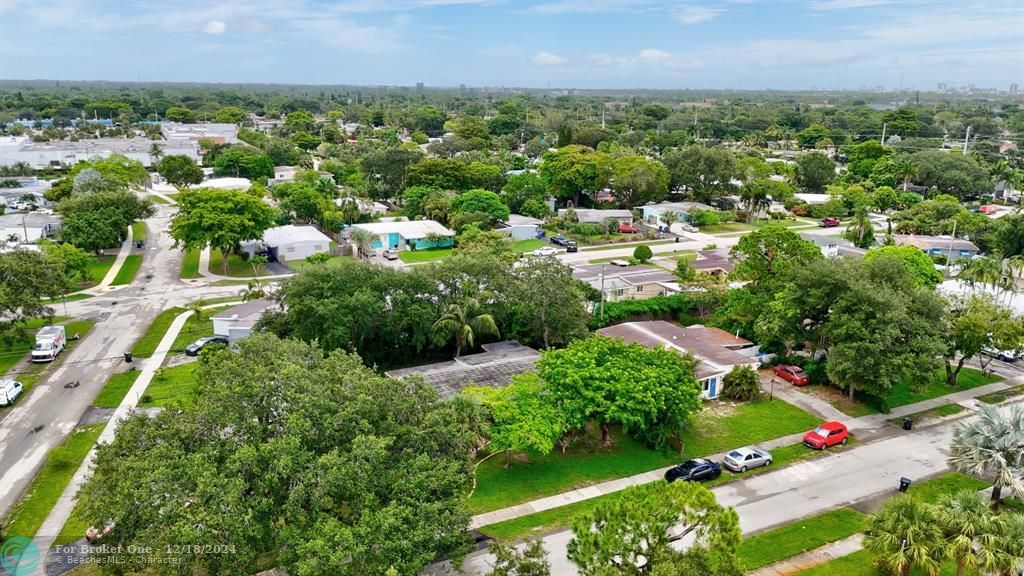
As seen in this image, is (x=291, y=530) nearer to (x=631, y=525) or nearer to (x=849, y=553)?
(x=631, y=525)

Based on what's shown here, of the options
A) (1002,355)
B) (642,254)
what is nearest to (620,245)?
(642,254)

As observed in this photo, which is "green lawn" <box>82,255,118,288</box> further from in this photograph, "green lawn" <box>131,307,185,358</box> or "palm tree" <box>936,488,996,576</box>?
"palm tree" <box>936,488,996,576</box>

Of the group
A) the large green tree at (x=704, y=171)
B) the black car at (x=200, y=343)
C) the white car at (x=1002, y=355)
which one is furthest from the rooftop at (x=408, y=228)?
the white car at (x=1002, y=355)

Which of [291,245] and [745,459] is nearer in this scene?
[745,459]

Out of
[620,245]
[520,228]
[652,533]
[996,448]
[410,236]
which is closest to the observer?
[652,533]

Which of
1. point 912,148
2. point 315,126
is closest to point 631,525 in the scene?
point 912,148

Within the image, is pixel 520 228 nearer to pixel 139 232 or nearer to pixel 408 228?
pixel 408 228

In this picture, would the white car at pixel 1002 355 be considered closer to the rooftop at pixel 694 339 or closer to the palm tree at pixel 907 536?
the rooftop at pixel 694 339
